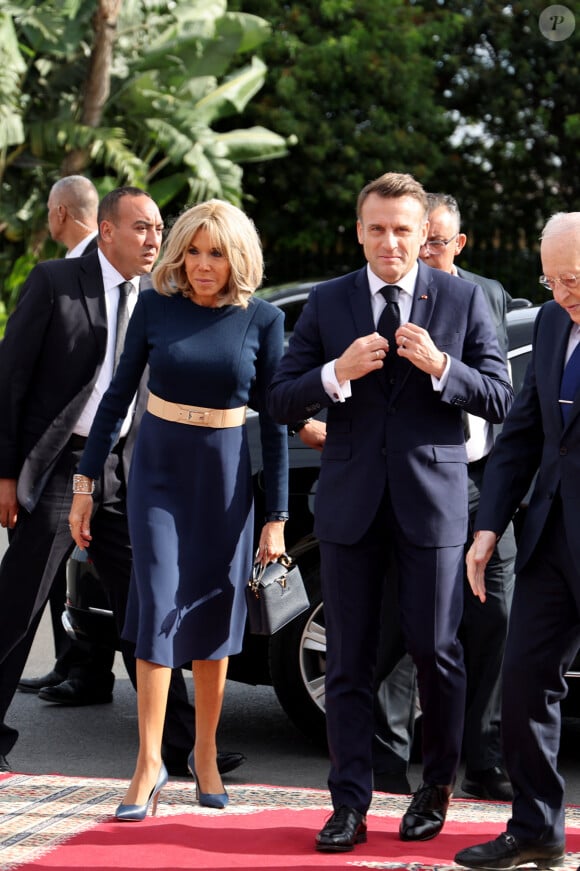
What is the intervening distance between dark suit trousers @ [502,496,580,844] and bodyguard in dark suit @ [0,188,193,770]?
5.74ft

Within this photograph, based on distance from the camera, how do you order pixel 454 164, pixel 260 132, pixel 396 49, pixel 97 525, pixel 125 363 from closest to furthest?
pixel 125 363
pixel 97 525
pixel 260 132
pixel 396 49
pixel 454 164

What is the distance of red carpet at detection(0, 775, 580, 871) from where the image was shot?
4102 mm

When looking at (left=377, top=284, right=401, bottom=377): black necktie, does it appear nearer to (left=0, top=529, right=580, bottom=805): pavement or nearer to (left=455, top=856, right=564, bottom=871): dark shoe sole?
(left=455, top=856, right=564, bottom=871): dark shoe sole

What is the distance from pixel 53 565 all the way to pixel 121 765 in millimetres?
904

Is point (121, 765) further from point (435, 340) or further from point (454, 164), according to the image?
point (454, 164)

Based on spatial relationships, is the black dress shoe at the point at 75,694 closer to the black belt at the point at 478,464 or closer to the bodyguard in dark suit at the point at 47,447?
the bodyguard in dark suit at the point at 47,447

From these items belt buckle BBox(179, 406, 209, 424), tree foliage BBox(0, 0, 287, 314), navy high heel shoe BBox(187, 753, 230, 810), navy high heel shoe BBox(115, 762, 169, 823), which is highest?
tree foliage BBox(0, 0, 287, 314)

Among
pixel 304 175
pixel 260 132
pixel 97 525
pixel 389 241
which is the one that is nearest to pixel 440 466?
pixel 389 241

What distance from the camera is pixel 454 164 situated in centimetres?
2120

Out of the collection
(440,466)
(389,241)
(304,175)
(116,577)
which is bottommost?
(116,577)

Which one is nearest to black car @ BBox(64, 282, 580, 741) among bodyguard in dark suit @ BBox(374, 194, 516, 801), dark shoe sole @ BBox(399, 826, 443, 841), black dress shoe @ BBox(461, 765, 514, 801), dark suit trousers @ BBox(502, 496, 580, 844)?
bodyguard in dark suit @ BBox(374, 194, 516, 801)

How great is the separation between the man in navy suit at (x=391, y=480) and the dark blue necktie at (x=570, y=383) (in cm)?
32

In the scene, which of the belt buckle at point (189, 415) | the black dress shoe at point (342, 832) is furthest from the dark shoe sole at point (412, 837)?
the belt buckle at point (189, 415)

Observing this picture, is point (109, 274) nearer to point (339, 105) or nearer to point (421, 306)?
point (421, 306)
